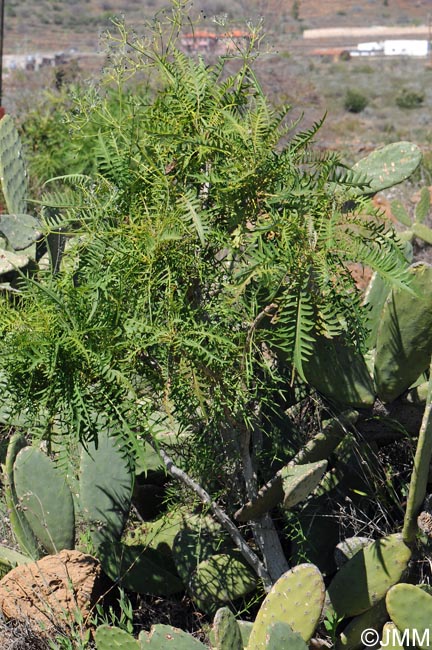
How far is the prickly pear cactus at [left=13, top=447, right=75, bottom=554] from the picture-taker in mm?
3002

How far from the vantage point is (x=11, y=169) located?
15.3 feet

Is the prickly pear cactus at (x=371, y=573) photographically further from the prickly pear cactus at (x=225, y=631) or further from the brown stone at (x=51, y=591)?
the brown stone at (x=51, y=591)

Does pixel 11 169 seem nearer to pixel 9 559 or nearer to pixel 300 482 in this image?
pixel 9 559

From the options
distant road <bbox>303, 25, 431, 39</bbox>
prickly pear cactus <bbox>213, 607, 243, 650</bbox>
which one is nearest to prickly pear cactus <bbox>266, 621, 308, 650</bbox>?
prickly pear cactus <bbox>213, 607, 243, 650</bbox>

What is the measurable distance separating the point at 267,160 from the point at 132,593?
164 cm

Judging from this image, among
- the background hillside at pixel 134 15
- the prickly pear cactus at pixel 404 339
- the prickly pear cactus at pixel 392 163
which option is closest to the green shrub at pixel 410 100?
the background hillside at pixel 134 15

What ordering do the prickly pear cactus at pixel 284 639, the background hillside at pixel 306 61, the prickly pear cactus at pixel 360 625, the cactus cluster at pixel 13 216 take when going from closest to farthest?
1. the prickly pear cactus at pixel 284 639
2. the prickly pear cactus at pixel 360 625
3. the cactus cluster at pixel 13 216
4. the background hillside at pixel 306 61

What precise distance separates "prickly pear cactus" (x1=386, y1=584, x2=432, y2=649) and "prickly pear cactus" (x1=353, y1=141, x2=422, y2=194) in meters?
1.94

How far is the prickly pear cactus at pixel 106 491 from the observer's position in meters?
2.95

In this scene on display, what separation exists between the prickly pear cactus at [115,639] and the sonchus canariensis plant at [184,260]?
0.57m

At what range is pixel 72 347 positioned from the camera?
2.20 meters

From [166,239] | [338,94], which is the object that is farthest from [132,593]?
[338,94]

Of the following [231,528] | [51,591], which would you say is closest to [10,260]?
[51,591]

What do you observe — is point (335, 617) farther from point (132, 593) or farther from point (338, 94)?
point (338, 94)
